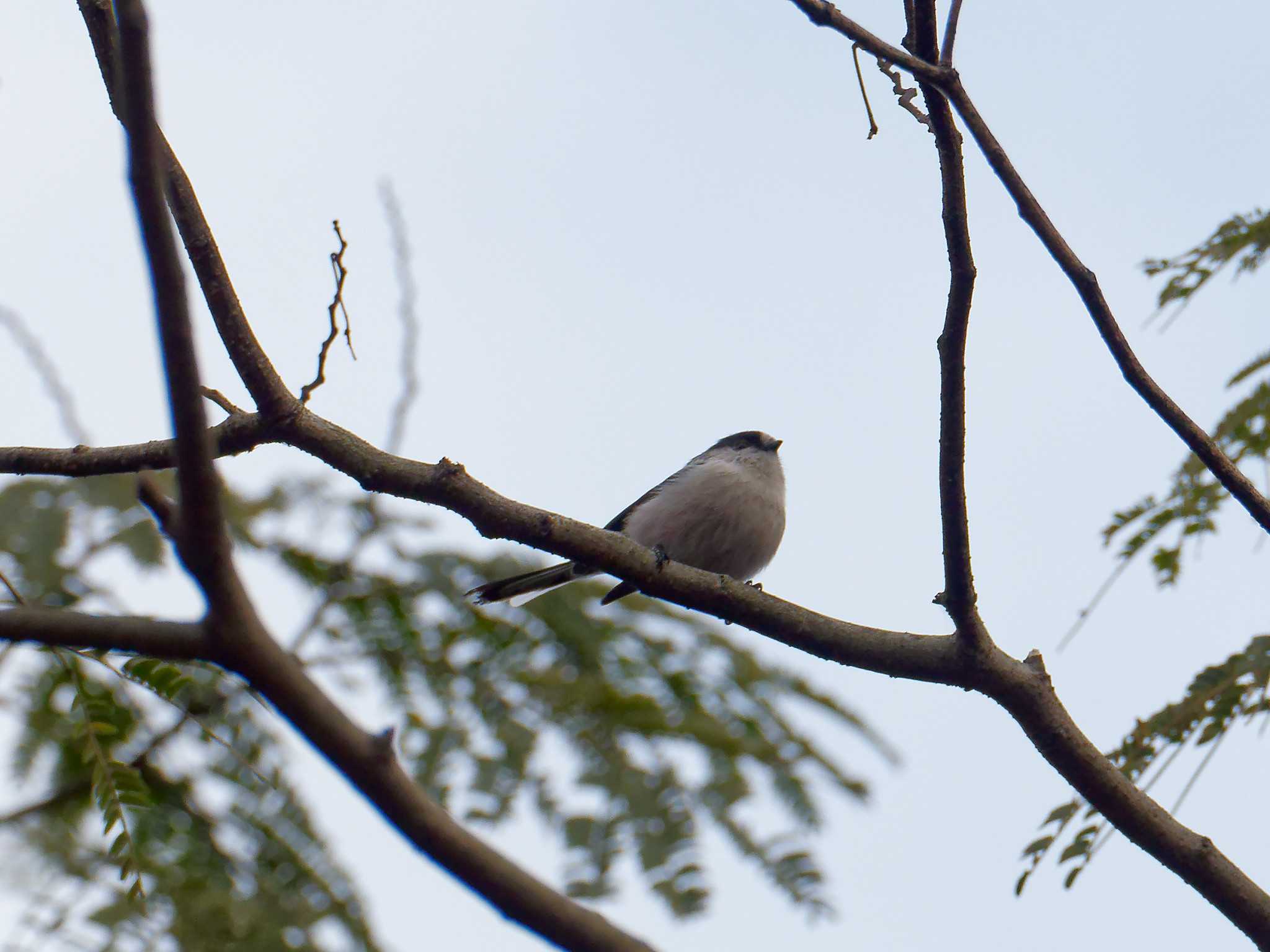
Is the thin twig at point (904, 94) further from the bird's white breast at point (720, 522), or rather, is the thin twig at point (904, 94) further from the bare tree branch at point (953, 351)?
the bird's white breast at point (720, 522)

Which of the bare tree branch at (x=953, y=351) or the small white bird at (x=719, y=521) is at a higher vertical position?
the small white bird at (x=719, y=521)

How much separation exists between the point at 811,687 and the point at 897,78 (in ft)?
5.75

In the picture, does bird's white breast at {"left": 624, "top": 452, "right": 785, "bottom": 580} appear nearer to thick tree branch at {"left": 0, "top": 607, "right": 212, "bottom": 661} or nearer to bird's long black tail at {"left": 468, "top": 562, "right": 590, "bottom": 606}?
bird's long black tail at {"left": 468, "top": 562, "right": 590, "bottom": 606}

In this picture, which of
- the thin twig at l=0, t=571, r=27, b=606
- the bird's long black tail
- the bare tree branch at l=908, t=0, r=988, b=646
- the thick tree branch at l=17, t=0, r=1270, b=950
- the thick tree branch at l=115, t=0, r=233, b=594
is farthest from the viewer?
the bird's long black tail

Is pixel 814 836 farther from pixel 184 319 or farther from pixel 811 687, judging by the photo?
pixel 184 319

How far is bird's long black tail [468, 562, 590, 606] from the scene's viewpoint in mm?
3715

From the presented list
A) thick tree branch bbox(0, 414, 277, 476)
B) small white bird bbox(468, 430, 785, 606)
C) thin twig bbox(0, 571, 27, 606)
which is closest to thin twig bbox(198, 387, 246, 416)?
thick tree branch bbox(0, 414, 277, 476)

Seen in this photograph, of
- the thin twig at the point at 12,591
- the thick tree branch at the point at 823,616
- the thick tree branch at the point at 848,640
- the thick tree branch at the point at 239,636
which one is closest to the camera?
the thick tree branch at the point at 239,636

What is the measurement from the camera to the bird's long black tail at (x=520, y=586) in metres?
3.71

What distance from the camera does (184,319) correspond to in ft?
4.18

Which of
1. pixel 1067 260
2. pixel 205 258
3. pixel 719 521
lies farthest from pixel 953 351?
pixel 719 521

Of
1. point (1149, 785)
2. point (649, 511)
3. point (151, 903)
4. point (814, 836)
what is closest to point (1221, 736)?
point (1149, 785)

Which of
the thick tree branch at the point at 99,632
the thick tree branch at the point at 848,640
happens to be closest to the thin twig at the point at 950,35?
the thick tree branch at the point at 848,640

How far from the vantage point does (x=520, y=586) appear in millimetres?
4094
